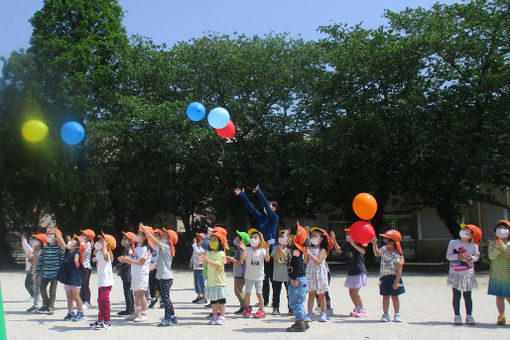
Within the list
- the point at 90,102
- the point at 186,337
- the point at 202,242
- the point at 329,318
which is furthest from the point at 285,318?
the point at 90,102

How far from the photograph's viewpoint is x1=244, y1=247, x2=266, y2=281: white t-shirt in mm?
9469

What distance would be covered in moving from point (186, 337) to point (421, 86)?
16.9 m

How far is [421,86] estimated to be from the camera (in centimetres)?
2117

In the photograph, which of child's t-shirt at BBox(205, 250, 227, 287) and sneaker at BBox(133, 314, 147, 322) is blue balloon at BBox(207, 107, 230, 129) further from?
sneaker at BBox(133, 314, 147, 322)

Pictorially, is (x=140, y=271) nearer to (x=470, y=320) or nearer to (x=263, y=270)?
(x=263, y=270)

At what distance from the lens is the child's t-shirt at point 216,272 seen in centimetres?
859

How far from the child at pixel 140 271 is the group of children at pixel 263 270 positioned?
0.06 feet

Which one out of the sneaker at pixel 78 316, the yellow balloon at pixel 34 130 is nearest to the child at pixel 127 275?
the sneaker at pixel 78 316

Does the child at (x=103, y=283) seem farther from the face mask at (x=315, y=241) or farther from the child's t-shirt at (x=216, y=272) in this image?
the face mask at (x=315, y=241)

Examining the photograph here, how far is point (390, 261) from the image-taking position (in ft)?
28.4

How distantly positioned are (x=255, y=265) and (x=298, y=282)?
1.63 metres

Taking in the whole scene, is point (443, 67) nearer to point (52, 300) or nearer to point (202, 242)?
point (202, 242)

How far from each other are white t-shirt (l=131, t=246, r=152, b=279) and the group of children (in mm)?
18

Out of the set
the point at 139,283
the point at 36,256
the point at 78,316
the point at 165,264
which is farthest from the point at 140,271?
the point at 36,256
